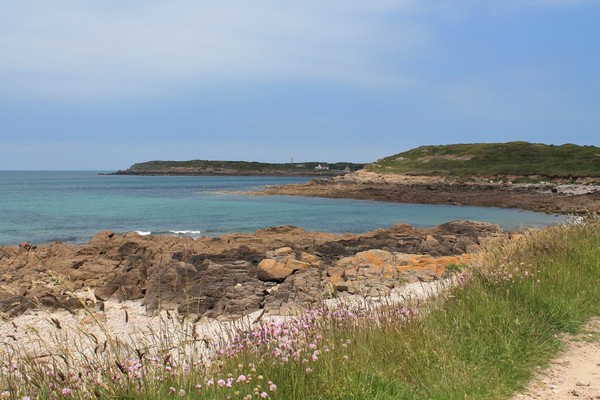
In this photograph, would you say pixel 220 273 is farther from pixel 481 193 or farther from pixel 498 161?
pixel 498 161

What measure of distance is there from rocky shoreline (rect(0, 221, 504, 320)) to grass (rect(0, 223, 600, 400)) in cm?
218

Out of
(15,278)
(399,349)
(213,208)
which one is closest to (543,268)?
(399,349)

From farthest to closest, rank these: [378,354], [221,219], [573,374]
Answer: [221,219] → [573,374] → [378,354]

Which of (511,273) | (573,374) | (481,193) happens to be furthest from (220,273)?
(481,193)

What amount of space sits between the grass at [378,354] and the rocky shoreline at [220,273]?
218cm

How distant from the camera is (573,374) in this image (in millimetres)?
4906

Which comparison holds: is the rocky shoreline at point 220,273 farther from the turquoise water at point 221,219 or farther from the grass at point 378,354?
the turquoise water at point 221,219

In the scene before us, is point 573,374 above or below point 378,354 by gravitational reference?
below

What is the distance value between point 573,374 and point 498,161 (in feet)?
320

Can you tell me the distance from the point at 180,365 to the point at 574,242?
734 centimetres

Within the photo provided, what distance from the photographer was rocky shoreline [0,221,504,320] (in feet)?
37.1

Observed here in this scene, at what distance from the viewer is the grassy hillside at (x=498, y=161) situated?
7688 cm

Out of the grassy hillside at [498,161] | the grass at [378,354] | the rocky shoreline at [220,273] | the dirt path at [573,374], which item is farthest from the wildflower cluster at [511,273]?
the grassy hillside at [498,161]

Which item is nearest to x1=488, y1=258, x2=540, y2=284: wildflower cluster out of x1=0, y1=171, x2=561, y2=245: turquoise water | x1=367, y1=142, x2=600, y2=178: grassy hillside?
x1=0, y1=171, x2=561, y2=245: turquoise water
